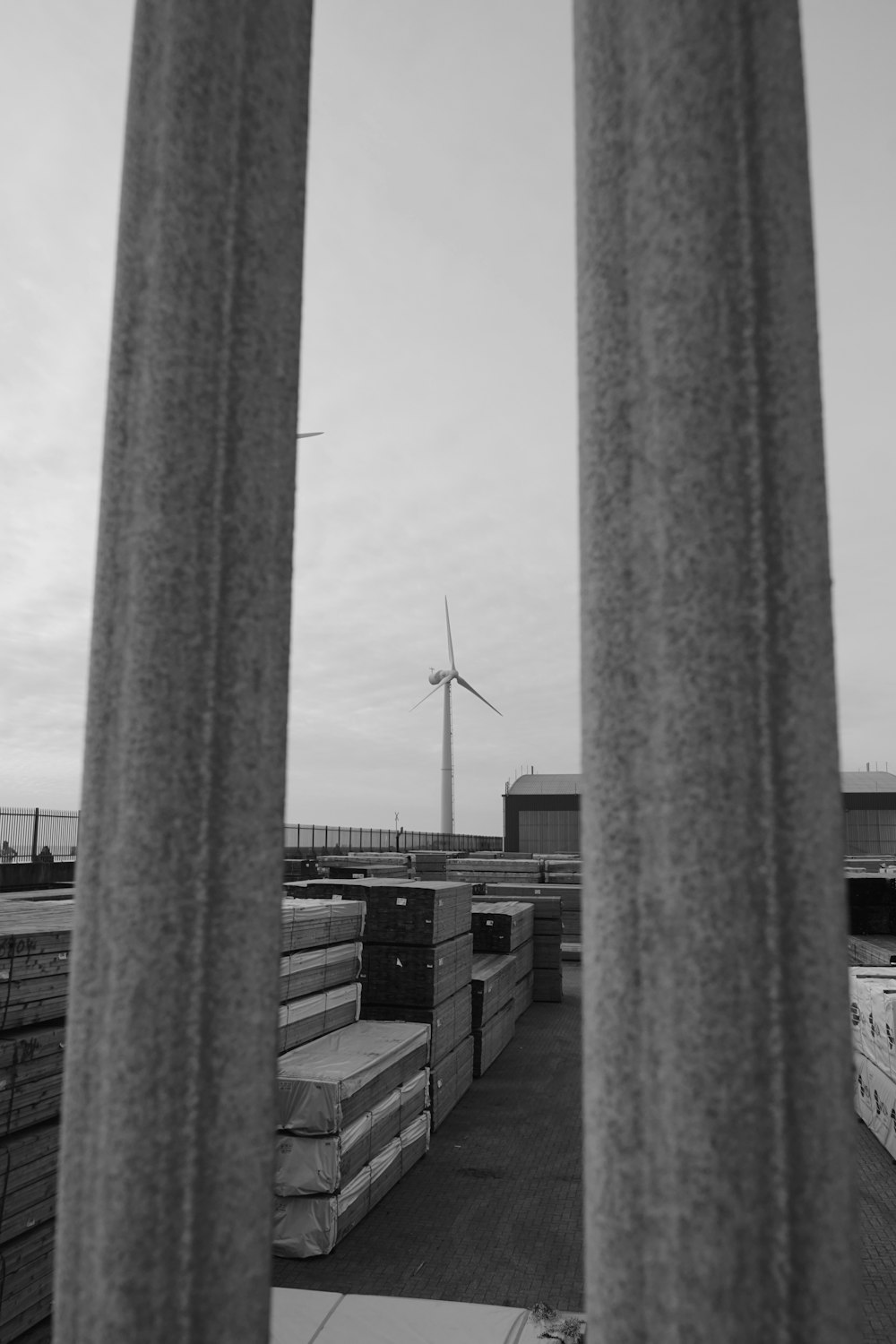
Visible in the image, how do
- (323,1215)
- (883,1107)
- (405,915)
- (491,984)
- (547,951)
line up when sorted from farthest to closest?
(547,951) → (491,984) → (405,915) → (883,1107) → (323,1215)

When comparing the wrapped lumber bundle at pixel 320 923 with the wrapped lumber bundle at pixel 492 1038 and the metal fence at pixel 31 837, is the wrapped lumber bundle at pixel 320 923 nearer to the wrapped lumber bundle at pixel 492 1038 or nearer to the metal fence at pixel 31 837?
the wrapped lumber bundle at pixel 492 1038

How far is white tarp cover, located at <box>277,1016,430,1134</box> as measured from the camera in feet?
22.2

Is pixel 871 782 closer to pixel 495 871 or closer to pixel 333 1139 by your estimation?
pixel 495 871

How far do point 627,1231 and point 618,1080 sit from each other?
0.20 m

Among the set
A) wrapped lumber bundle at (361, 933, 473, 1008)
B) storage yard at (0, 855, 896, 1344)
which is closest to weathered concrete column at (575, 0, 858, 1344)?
storage yard at (0, 855, 896, 1344)

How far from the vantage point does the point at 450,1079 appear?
394 inches

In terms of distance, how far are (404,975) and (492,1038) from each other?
9.99 feet

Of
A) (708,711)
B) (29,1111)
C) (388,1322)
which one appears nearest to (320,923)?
(29,1111)

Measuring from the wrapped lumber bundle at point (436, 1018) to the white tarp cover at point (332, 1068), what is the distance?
1.64 feet

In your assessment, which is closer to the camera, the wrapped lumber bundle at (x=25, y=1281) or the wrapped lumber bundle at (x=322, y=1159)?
the wrapped lumber bundle at (x=25, y=1281)

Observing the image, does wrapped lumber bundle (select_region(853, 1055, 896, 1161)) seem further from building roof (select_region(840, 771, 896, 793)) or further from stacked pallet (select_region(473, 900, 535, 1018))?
building roof (select_region(840, 771, 896, 793))

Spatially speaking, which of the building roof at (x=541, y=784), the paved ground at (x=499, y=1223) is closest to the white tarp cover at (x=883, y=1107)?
the paved ground at (x=499, y=1223)

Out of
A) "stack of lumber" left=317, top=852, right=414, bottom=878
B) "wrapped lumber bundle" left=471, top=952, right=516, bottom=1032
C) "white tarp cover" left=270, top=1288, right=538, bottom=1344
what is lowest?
"white tarp cover" left=270, top=1288, right=538, bottom=1344

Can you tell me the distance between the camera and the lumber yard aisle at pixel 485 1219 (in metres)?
6.21
